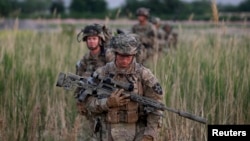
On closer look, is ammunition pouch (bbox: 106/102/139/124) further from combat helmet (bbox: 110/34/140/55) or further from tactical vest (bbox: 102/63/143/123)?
combat helmet (bbox: 110/34/140/55)

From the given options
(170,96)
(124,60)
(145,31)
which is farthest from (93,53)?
(145,31)

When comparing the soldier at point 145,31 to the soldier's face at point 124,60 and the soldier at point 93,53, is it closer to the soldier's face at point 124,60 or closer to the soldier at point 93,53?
the soldier at point 93,53

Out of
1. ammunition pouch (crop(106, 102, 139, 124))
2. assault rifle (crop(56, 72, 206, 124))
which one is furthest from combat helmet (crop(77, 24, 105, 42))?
ammunition pouch (crop(106, 102, 139, 124))

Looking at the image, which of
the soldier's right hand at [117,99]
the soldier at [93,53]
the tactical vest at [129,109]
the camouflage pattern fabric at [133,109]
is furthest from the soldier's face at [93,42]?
the soldier's right hand at [117,99]

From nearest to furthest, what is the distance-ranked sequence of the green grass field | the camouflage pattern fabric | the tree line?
the camouflage pattern fabric
the green grass field
the tree line

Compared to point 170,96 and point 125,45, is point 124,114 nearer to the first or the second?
point 125,45

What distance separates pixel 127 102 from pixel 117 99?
0.11 meters

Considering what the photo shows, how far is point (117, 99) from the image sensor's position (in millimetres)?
3879

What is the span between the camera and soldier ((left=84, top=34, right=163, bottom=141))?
391cm

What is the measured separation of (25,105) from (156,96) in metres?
1.97

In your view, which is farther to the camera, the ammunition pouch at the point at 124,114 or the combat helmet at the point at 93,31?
the combat helmet at the point at 93,31

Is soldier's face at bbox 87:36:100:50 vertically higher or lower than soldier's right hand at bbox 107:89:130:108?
higher

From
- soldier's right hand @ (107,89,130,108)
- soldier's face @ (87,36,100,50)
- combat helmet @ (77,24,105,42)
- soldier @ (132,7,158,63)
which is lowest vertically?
soldier's right hand @ (107,89,130,108)

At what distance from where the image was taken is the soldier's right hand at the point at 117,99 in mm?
3879
